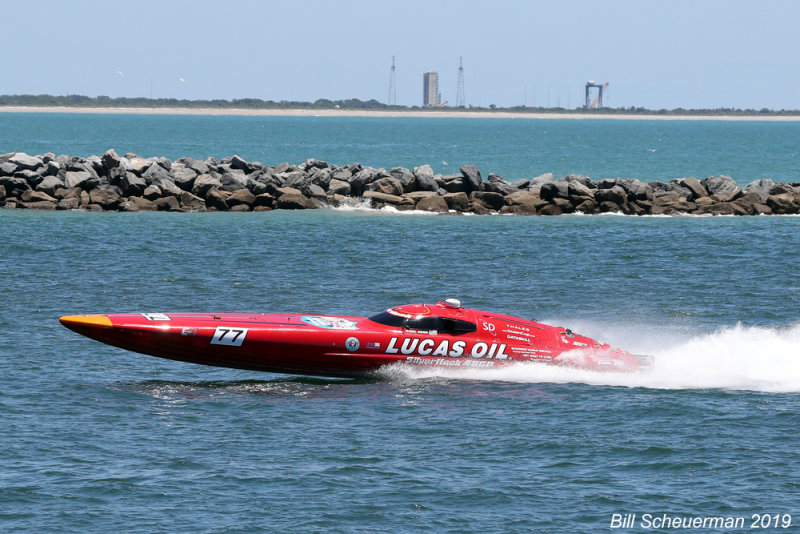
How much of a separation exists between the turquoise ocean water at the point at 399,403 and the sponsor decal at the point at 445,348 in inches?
16.9

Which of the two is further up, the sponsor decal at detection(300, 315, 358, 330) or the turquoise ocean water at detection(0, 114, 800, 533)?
the sponsor decal at detection(300, 315, 358, 330)

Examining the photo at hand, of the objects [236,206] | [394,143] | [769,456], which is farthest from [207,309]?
[394,143]

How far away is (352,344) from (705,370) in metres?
8.13

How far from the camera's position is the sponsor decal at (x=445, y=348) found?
22.9 m

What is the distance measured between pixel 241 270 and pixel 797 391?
1863cm

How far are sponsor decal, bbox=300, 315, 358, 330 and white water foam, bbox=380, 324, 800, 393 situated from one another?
1342 mm

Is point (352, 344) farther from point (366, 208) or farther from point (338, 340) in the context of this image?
point (366, 208)

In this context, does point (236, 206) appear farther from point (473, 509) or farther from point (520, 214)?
point (473, 509)

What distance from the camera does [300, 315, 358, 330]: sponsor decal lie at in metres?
22.9

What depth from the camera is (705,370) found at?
24.5 m

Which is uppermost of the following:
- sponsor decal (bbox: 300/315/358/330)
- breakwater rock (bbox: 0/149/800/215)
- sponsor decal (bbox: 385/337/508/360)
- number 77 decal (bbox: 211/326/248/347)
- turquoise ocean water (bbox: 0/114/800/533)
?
breakwater rock (bbox: 0/149/800/215)

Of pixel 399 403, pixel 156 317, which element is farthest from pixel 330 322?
pixel 156 317

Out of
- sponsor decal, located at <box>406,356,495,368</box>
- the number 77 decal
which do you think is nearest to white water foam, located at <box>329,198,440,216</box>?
sponsor decal, located at <box>406,356,495,368</box>

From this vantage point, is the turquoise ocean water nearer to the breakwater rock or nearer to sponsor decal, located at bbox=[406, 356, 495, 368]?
sponsor decal, located at bbox=[406, 356, 495, 368]
